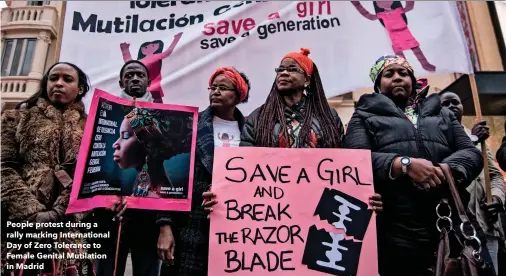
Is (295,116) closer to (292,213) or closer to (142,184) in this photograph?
(292,213)

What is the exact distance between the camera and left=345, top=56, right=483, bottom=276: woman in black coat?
1.98 metres

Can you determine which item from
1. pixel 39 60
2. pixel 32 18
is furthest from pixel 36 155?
pixel 32 18

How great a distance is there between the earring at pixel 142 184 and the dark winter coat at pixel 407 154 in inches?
47.0

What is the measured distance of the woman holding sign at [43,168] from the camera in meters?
2.12

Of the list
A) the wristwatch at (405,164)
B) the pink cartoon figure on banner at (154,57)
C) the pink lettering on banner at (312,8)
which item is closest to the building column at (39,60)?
the pink cartoon figure on banner at (154,57)

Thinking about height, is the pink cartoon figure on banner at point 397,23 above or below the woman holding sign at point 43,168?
above

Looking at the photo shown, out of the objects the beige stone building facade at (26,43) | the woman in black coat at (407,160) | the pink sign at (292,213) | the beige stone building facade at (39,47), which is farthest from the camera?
the beige stone building facade at (26,43)

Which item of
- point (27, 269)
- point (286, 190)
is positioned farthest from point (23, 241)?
point (286, 190)

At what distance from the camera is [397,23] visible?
3.89 meters

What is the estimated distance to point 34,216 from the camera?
6.95 feet

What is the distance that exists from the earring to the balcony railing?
39.0ft

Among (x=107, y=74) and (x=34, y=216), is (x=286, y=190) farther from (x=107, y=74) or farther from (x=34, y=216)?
(x=107, y=74)

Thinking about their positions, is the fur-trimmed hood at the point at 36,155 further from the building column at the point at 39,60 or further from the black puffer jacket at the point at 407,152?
the building column at the point at 39,60

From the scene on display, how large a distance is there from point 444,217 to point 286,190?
2.59 ft
